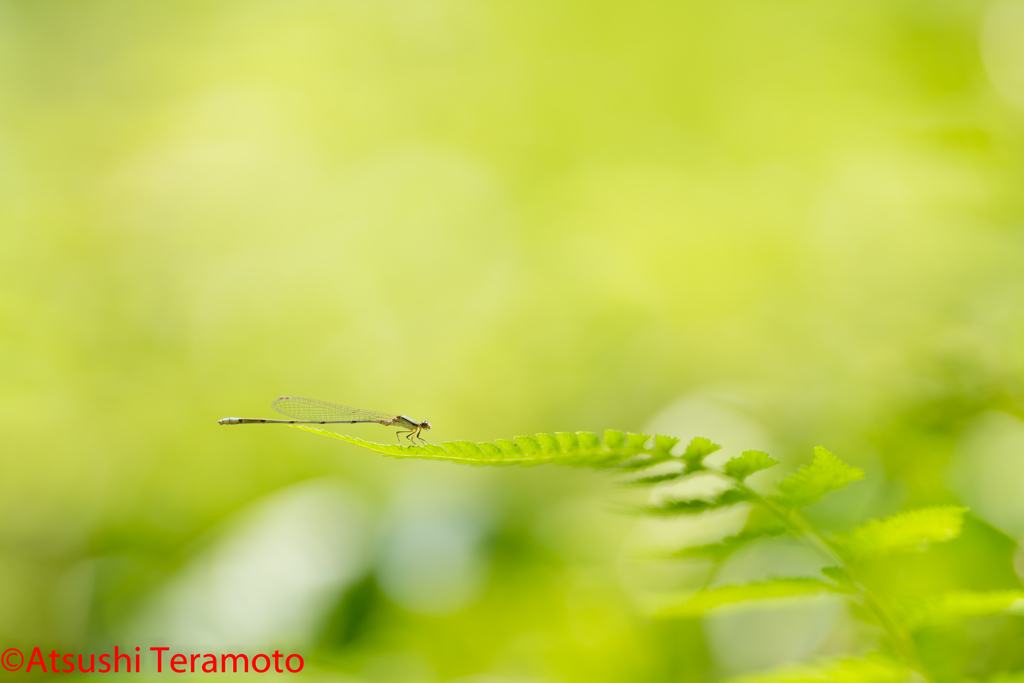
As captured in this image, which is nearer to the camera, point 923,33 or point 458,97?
point 923,33

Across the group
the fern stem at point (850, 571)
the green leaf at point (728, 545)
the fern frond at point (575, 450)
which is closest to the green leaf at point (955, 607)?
the fern stem at point (850, 571)

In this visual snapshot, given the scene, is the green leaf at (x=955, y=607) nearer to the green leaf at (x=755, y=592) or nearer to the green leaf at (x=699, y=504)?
the green leaf at (x=755, y=592)

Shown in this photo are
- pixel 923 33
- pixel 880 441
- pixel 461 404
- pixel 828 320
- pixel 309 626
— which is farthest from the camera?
pixel 461 404

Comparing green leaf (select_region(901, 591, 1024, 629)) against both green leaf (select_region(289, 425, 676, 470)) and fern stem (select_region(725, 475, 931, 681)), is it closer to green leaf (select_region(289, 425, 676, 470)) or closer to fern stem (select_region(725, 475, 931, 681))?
fern stem (select_region(725, 475, 931, 681))

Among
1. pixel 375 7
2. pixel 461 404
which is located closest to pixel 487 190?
pixel 461 404

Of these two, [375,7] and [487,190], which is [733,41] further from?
[375,7]

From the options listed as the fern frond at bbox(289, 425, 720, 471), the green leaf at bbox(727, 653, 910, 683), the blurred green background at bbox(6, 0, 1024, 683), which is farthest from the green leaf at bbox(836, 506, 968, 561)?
the blurred green background at bbox(6, 0, 1024, 683)

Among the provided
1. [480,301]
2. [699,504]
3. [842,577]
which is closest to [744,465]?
[699,504]
